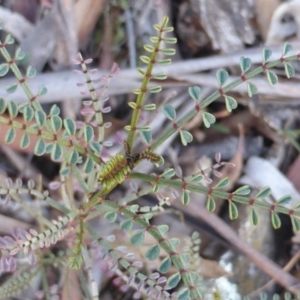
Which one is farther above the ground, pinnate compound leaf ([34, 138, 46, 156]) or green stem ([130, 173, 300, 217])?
pinnate compound leaf ([34, 138, 46, 156])

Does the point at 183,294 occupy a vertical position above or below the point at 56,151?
below

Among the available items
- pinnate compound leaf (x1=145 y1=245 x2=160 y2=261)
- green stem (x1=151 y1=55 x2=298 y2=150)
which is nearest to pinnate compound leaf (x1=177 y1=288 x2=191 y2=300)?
pinnate compound leaf (x1=145 y1=245 x2=160 y2=261)

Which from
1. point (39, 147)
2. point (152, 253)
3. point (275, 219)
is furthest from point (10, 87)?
point (275, 219)

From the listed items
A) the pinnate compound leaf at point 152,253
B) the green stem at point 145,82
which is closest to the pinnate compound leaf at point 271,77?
the green stem at point 145,82

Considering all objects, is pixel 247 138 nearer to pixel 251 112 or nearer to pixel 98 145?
pixel 251 112

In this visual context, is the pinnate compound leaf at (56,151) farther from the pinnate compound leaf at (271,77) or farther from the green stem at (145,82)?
the pinnate compound leaf at (271,77)

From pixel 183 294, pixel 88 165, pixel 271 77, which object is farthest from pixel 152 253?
pixel 271 77

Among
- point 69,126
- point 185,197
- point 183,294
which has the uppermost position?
point 69,126

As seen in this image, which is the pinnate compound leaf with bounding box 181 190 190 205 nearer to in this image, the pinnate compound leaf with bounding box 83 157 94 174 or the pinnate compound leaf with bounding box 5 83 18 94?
the pinnate compound leaf with bounding box 83 157 94 174

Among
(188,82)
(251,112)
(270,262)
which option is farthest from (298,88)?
(270,262)

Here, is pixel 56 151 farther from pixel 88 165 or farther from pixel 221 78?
pixel 221 78

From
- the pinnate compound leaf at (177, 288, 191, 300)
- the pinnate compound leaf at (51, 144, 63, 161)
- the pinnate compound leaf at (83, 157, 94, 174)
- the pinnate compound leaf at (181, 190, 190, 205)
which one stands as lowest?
the pinnate compound leaf at (177, 288, 191, 300)
